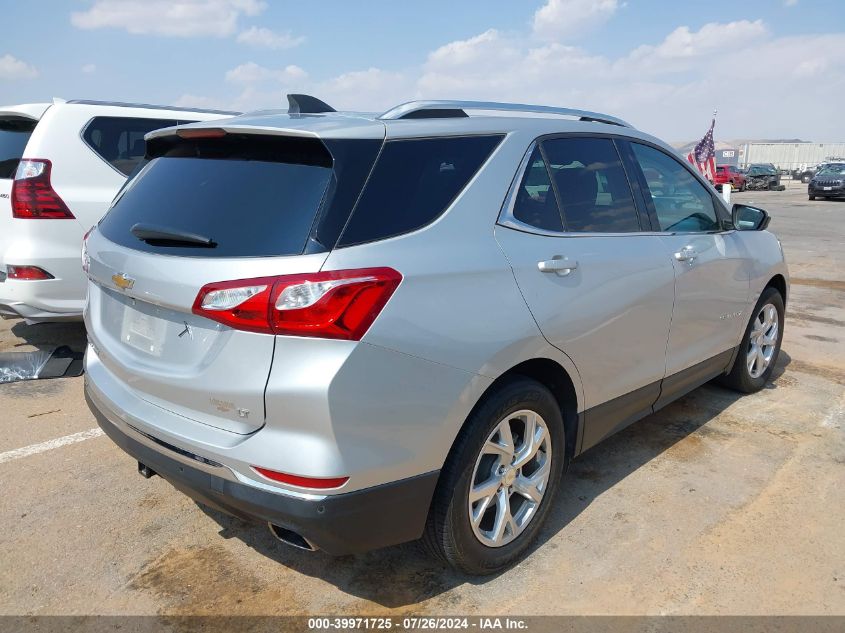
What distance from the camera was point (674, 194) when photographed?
382 centimetres

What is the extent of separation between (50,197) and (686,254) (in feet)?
14.1

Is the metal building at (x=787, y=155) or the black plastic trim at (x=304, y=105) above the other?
the metal building at (x=787, y=155)

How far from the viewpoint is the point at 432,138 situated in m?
2.48

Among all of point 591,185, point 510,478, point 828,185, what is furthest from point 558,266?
point 828,185

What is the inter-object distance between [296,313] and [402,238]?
449 millimetres

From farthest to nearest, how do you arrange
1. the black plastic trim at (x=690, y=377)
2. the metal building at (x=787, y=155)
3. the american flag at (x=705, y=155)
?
A: the metal building at (x=787, y=155) < the american flag at (x=705, y=155) < the black plastic trim at (x=690, y=377)

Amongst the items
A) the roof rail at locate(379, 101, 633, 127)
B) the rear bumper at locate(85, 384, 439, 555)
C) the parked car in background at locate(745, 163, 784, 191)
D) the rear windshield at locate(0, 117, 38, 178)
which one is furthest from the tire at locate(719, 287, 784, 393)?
the parked car in background at locate(745, 163, 784, 191)

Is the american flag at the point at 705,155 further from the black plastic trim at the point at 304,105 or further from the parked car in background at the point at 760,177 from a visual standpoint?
the black plastic trim at the point at 304,105

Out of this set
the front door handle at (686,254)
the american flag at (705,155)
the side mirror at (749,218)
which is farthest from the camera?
the american flag at (705,155)

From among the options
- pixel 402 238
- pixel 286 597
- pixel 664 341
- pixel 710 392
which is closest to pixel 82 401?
pixel 286 597

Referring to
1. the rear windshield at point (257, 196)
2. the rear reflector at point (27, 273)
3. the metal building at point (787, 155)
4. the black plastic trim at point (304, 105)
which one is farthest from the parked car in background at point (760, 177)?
the rear windshield at point (257, 196)

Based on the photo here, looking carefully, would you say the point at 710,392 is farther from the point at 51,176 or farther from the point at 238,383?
the point at 51,176

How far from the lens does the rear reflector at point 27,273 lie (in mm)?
4781

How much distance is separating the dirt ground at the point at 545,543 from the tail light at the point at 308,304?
1.18 m
